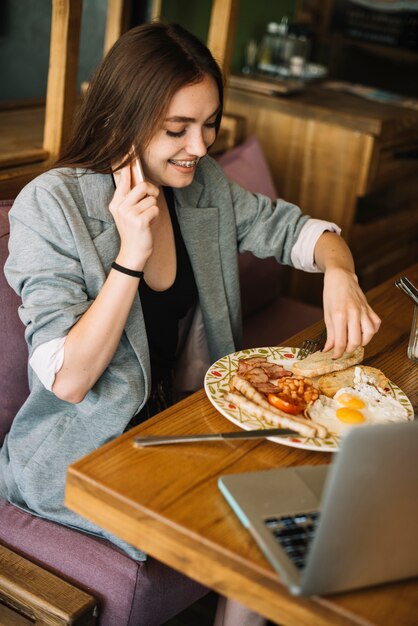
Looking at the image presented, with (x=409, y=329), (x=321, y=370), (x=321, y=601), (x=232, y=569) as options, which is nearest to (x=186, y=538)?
(x=232, y=569)

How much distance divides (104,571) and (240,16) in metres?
2.53

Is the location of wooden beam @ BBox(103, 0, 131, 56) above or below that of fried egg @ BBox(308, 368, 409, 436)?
above

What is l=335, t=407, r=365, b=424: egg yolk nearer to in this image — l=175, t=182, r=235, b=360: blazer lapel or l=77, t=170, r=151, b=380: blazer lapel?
l=77, t=170, r=151, b=380: blazer lapel

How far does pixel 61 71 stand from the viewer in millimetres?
1905

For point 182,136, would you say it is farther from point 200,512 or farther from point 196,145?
point 200,512

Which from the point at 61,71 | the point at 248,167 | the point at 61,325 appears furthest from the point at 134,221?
the point at 248,167

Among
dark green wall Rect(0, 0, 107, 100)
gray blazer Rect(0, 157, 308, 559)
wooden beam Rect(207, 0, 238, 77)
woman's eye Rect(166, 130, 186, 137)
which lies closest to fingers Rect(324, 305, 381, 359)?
gray blazer Rect(0, 157, 308, 559)

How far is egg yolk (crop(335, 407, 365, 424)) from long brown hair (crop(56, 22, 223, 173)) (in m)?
0.58

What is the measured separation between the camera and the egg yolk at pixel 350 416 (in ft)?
4.09

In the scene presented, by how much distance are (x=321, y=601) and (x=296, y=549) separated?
7 cm

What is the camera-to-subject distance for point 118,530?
1029 mm

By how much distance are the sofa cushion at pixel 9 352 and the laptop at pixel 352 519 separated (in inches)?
26.8

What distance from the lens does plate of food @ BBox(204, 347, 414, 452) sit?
47.4 inches

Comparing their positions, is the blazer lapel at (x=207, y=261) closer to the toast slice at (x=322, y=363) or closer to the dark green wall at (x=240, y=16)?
the toast slice at (x=322, y=363)
